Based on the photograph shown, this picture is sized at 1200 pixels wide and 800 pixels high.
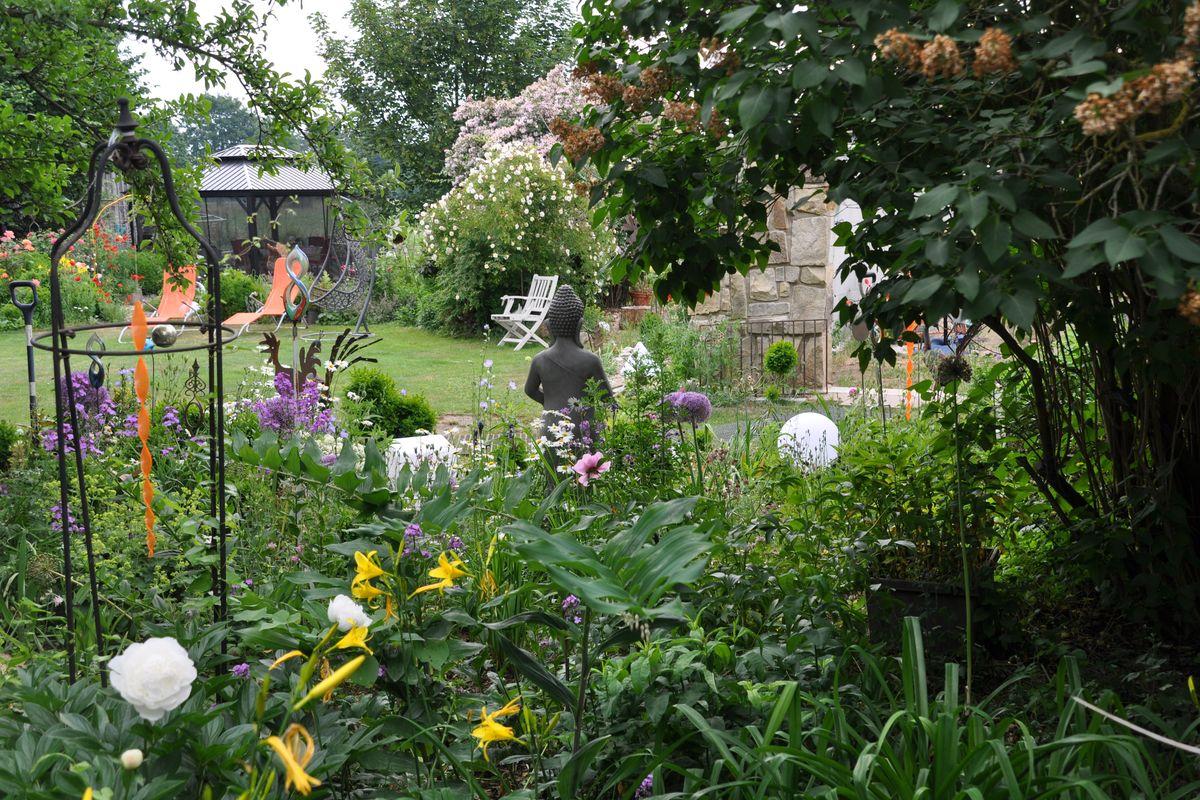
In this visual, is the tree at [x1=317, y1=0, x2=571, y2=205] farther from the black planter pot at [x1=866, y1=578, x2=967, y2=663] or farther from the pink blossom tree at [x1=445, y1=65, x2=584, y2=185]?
the black planter pot at [x1=866, y1=578, x2=967, y2=663]

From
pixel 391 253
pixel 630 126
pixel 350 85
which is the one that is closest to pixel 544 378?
pixel 630 126

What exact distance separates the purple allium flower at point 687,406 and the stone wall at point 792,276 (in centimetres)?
360

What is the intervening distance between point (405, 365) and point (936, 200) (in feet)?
32.0

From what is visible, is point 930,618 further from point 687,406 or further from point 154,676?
point 154,676

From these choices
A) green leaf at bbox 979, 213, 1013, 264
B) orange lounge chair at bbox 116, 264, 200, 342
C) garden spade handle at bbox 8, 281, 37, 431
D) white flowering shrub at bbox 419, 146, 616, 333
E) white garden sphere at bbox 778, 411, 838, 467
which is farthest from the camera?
white flowering shrub at bbox 419, 146, 616, 333

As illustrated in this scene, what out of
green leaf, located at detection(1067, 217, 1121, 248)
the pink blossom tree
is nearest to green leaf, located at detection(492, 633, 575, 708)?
green leaf, located at detection(1067, 217, 1121, 248)

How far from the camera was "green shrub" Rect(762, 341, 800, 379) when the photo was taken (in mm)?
7895

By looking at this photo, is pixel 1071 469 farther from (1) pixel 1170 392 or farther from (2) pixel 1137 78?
(2) pixel 1137 78

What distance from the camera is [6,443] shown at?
5031 millimetres

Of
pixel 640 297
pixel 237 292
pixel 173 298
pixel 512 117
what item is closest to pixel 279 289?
pixel 173 298

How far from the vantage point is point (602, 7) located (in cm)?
219

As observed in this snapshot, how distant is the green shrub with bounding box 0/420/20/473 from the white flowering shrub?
28.3 ft

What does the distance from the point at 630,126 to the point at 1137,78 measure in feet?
4.21

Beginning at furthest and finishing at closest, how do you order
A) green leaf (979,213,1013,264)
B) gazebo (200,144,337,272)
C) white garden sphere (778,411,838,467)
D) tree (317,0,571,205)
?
tree (317,0,571,205) → gazebo (200,144,337,272) → white garden sphere (778,411,838,467) → green leaf (979,213,1013,264)
